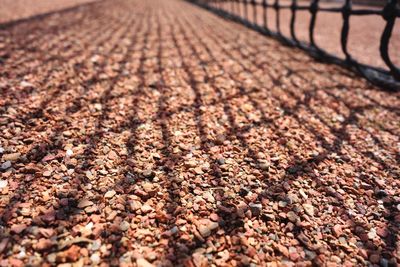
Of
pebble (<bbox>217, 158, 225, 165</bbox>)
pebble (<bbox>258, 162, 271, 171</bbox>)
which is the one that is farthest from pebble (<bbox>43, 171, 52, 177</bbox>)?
pebble (<bbox>258, 162, 271, 171</bbox>)

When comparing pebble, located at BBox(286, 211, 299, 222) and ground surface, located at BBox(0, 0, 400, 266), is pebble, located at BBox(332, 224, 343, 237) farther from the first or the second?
pebble, located at BBox(286, 211, 299, 222)

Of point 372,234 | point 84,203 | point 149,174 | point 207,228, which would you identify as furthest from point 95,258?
point 372,234

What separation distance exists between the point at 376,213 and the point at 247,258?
101cm

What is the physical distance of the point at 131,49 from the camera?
5238 millimetres

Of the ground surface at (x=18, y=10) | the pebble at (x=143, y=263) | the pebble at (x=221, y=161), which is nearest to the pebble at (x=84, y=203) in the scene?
the pebble at (x=143, y=263)

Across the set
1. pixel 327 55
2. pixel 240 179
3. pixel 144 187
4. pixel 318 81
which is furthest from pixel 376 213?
pixel 327 55

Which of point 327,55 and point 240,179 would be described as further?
point 327,55

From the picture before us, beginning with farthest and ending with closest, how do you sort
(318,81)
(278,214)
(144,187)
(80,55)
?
(80,55) → (318,81) → (144,187) → (278,214)

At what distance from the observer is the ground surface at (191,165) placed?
67.6 inches

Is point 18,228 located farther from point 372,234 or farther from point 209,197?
point 372,234

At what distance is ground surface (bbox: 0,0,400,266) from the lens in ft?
5.64

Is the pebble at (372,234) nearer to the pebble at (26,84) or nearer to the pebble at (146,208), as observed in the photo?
the pebble at (146,208)

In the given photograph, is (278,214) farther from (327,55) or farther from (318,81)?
(327,55)

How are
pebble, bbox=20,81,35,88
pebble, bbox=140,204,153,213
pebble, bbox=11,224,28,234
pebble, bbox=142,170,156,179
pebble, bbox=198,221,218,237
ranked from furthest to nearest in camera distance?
1. pebble, bbox=20,81,35,88
2. pebble, bbox=142,170,156,179
3. pebble, bbox=140,204,153,213
4. pebble, bbox=198,221,218,237
5. pebble, bbox=11,224,28,234
